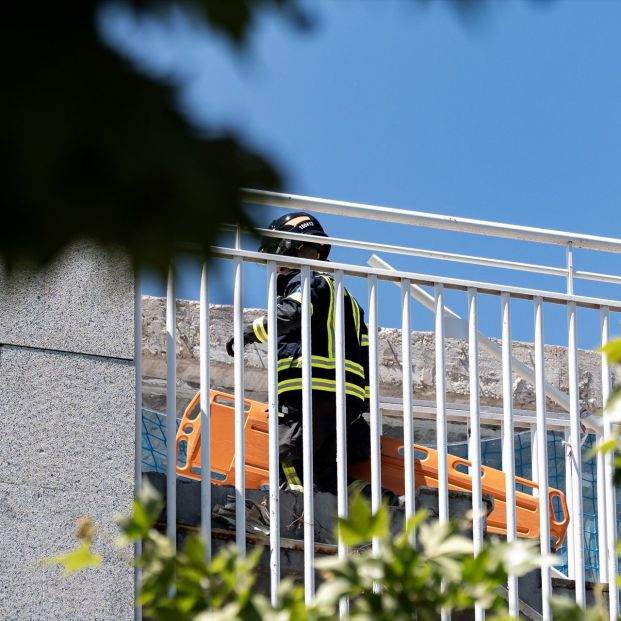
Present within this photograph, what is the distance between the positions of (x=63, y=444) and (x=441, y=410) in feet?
4.47

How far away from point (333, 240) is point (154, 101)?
11.8 feet

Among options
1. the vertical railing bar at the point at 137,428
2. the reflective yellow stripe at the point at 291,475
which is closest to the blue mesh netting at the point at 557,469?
the reflective yellow stripe at the point at 291,475

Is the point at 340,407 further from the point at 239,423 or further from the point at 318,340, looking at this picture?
the point at 318,340

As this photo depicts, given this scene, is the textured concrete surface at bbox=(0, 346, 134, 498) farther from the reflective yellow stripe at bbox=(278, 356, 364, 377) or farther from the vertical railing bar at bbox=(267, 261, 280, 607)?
the reflective yellow stripe at bbox=(278, 356, 364, 377)

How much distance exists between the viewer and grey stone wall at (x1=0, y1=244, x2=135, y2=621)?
405cm

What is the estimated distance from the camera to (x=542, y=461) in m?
4.90

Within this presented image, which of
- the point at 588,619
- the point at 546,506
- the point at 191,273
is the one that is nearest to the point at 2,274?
the point at 191,273

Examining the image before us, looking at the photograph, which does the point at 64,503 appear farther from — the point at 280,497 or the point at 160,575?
the point at 160,575

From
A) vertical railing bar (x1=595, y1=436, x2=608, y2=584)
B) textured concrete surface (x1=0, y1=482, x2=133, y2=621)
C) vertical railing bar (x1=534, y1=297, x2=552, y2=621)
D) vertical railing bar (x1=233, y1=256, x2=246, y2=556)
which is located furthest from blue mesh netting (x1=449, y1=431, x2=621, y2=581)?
textured concrete surface (x1=0, y1=482, x2=133, y2=621)

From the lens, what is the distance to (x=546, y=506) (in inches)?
192

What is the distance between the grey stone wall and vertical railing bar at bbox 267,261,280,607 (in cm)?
46

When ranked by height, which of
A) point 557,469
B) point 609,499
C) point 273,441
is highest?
point 273,441

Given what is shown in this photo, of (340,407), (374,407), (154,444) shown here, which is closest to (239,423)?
(340,407)

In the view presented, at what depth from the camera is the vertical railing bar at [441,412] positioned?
4.70 meters
